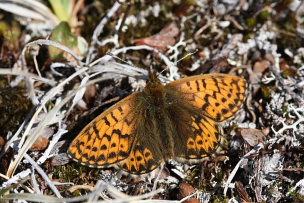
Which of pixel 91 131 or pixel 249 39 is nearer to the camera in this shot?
pixel 91 131

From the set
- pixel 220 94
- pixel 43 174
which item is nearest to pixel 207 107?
pixel 220 94

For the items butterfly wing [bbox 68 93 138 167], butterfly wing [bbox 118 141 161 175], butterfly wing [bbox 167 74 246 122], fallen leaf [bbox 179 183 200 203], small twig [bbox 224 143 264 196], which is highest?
butterfly wing [bbox 167 74 246 122]

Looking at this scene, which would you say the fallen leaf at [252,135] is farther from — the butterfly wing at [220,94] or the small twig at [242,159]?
the butterfly wing at [220,94]

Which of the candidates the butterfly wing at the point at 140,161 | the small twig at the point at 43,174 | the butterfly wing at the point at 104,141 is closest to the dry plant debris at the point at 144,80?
the small twig at the point at 43,174

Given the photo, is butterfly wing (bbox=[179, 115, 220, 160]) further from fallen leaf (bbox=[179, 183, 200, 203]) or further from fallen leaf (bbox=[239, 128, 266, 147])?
fallen leaf (bbox=[239, 128, 266, 147])

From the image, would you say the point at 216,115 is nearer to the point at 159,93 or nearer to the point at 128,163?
the point at 159,93

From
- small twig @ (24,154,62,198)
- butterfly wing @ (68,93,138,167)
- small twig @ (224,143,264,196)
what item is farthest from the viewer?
small twig @ (224,143,264,196)

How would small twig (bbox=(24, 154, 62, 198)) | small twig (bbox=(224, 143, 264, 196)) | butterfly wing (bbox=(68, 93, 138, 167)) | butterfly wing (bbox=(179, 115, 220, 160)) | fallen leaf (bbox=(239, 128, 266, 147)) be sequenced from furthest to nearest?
fallen leaf (bbox=(239, 128, 266, 147))
small twig (bbox=(224, 143, 264, 196))
butterfly wing (bbox=(179, 115, 220, 160))
small twig (bbox=(24, 154, 62, 198))
butterfly wing (bbox=(68, 93, 138, 167))

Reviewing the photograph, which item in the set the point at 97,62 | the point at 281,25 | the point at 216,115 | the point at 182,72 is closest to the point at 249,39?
the point at 281,25

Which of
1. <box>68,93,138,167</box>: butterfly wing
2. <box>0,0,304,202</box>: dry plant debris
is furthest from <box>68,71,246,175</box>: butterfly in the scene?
<box>0,0,304,202</box>: dry plant debris
